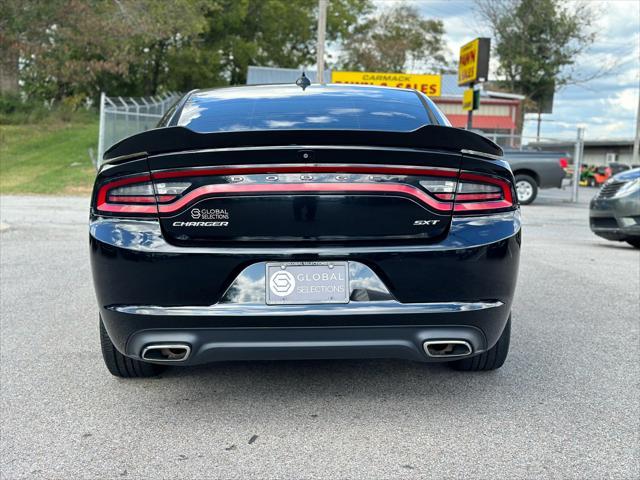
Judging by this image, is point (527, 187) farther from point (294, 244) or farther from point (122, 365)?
point (294, 244)

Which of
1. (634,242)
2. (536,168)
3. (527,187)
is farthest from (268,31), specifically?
(634,242)

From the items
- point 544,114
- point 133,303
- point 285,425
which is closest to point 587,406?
point 285,425

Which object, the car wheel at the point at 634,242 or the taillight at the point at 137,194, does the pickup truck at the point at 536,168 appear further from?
the taillight at the point at 137,194

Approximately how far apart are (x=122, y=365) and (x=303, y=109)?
1.62 meters

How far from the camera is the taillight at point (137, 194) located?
284 centimetres

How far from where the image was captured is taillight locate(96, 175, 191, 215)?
9.32ft

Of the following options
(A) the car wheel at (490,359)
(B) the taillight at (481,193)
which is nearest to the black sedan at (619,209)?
(A) the car wheel at (490,359)

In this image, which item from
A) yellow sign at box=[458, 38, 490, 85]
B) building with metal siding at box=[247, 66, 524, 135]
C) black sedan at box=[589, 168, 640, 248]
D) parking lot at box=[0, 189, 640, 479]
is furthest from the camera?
building with metal siding at box=[247, 66, 524, 135]

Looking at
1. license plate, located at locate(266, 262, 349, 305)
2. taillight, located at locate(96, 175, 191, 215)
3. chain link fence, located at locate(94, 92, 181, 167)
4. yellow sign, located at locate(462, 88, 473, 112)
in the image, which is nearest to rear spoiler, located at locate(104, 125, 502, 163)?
taillight, located at locate(96, 175, 191, 215)

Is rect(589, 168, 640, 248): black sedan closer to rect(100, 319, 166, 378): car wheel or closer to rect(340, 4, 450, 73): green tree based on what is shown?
rect(100, 319, 166, 378): car wheel

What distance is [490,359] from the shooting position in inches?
143

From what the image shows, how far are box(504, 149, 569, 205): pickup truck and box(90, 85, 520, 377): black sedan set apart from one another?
14.7 m

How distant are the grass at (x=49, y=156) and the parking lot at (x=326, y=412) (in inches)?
537

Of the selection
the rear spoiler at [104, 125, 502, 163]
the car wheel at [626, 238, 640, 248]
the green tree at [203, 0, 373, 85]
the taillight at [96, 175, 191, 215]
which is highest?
the green tree at [203, 0, 373, 85]
